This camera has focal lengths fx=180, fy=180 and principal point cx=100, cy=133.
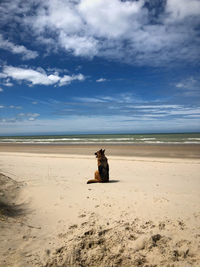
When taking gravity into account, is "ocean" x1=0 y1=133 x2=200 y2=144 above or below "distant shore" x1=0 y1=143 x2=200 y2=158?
above

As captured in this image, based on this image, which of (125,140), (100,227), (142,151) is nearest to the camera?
(100,227)

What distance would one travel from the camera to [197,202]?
15.3 ft

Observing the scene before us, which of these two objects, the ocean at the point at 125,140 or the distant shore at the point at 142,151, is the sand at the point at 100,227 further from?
the ocean at the point at 125,140

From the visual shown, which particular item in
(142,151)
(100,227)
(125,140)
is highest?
(125,140)

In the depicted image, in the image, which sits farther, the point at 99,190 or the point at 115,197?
the point at 99,190

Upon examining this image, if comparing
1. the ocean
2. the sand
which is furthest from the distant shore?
the sand

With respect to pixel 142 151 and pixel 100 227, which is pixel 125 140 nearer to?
pixel 142 151

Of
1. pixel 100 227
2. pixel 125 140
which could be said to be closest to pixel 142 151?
pixel 100 227

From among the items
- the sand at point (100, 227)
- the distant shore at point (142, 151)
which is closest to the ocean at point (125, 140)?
the distant shore at point (142, 151)

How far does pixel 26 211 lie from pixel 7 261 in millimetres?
1840

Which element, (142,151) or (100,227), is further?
(142,151)

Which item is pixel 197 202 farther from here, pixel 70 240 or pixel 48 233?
pixel 48 233

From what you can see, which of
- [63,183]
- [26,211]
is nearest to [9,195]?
[26,211]

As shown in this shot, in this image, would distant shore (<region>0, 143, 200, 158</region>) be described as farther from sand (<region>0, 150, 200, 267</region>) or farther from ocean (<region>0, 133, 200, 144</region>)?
sand (<region>0, 150, 200, 267</region>)
